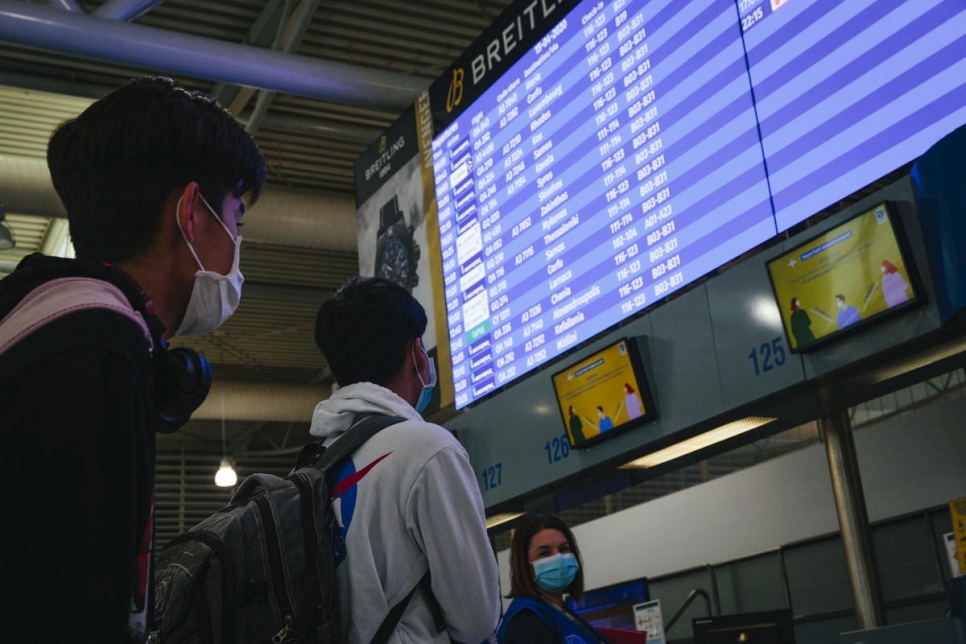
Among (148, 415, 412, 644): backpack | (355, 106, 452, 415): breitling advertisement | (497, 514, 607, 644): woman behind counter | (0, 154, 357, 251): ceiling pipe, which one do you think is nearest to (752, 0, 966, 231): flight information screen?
(497, 514, 607, 644): woman behind counter

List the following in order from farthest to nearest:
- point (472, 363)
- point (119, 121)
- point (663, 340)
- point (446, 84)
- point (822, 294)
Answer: point (446, 84) < point (472, 363) < point (663, 340) < point (822, 294) < point (119, 121)

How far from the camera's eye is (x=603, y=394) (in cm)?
457

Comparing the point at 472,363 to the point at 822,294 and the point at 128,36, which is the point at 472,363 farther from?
the point at 128,36

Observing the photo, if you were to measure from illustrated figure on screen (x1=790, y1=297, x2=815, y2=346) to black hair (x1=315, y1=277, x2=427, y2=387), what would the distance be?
1.81 meters

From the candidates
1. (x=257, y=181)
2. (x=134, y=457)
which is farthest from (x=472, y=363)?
(x=134, y=457)

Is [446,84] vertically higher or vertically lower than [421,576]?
higher

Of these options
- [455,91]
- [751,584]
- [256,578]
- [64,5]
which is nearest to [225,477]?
[751,584]

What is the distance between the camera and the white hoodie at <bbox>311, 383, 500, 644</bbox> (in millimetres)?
1708

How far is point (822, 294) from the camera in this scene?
3477mm

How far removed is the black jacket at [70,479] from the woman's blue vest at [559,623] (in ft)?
8.04

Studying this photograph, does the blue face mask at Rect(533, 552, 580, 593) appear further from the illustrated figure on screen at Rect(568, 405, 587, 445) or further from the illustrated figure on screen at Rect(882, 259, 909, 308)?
the illustrated figure on screen at Rect(882, 259, 909, 308)

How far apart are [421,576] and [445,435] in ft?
0.82

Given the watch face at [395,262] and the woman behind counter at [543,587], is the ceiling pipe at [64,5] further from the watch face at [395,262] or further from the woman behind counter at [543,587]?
the woman behind counter at [543,587]

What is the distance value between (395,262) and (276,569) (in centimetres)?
475
